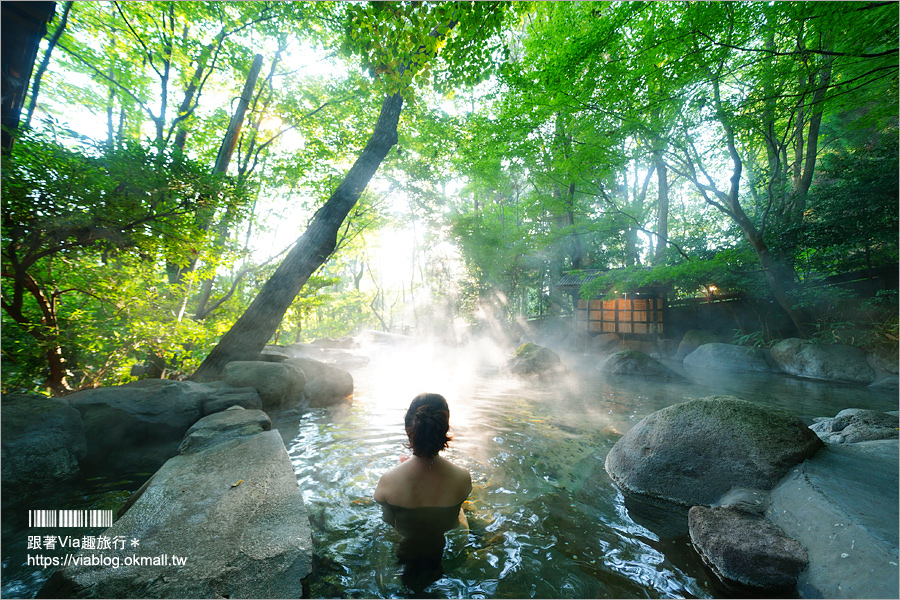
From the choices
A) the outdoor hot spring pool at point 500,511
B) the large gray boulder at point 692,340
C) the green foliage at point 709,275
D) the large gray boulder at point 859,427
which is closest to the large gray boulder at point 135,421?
the outdoor hot spring pool at point 500,511

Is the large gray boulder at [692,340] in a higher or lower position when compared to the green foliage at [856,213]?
lower

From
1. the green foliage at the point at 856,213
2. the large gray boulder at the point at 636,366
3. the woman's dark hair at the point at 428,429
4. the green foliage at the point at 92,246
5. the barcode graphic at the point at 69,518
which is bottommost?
the large gray boulder at the point at 636,366

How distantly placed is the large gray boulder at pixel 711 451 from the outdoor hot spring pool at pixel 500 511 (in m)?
0.47

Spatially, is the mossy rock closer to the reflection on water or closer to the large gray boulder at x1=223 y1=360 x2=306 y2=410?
the reflection on water

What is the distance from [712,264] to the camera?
413 inches

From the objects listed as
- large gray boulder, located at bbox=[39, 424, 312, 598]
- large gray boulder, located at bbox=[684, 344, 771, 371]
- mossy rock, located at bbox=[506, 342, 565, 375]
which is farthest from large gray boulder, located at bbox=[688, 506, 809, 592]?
large gray boulder, located at bbox=[684, 344, 771, 371]

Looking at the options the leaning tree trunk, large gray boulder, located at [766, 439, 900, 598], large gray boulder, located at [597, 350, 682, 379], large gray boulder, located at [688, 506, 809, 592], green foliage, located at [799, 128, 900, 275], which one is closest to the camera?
large gray boulder, located at [766, 439, 900, 598]

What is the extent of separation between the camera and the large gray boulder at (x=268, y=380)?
5.43 metres

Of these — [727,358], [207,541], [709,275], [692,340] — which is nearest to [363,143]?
[207,541]

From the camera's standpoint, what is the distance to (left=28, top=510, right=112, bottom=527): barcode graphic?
8.15ft

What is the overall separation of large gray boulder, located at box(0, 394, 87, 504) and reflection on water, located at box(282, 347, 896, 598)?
2052 mm

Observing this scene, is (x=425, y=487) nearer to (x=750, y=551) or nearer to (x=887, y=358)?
(x=750, y=551)

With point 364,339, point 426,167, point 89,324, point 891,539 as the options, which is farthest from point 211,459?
point 364,339

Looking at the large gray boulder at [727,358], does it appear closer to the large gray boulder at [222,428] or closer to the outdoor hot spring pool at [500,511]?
the outdoor hot spring pool at [500,511]
